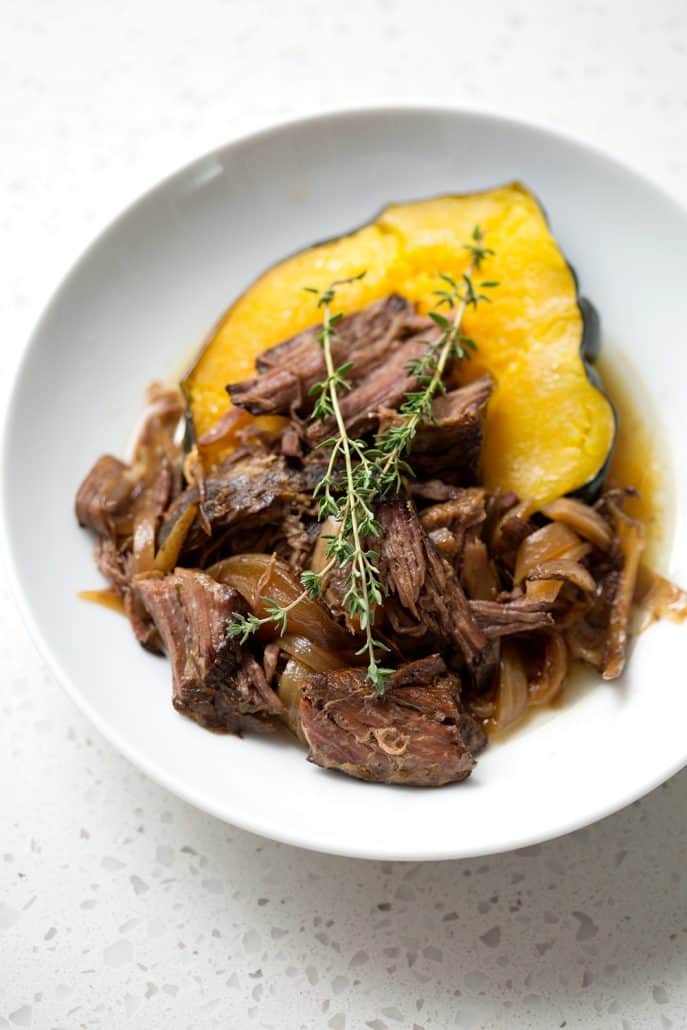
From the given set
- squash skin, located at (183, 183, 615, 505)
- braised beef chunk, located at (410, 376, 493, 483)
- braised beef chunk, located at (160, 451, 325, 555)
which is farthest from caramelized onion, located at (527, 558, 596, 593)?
braised beef chunk, located at (160, 451, 325, 555)

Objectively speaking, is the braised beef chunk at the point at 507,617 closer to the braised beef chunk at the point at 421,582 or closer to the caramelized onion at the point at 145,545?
the braised beef chunk at the point at 421,582

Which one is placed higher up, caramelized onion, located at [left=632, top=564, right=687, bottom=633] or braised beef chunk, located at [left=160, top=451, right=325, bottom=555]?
braised beef chunk, located at [left=160, top=451, right=325, bottom=555]

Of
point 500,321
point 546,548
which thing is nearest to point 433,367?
point 500,321

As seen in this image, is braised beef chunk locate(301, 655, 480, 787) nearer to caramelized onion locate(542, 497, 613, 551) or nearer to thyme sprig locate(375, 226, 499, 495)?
thyme sprig locate(375, 226, 499, 495)

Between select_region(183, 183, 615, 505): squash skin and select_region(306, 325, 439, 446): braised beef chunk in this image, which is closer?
select_region(306, 325, 439, 446): braised beef chunk

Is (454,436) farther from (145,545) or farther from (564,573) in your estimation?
(145,545)

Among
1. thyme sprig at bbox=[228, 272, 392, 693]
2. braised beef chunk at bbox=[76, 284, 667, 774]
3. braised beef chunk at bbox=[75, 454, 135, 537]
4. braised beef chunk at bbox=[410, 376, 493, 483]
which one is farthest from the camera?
braised beef chunk at bbox=[75, 454, 135, 537]

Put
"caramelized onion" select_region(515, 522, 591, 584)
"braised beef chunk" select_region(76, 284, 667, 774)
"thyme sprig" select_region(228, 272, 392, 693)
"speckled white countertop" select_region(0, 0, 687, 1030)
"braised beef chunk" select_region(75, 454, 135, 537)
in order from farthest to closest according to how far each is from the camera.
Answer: "braised beef chunk" select_region(75, 454, 135, 537)
"caramelized onion" select_region(515, 522, 591, 584)
"speckled white countertop" select_region(0, 0, 687, 1030)
"braised beef chunk" select_region(76, 284, 667, 774)
"thyme sprig" select_region(228, 272, 392, 693)
